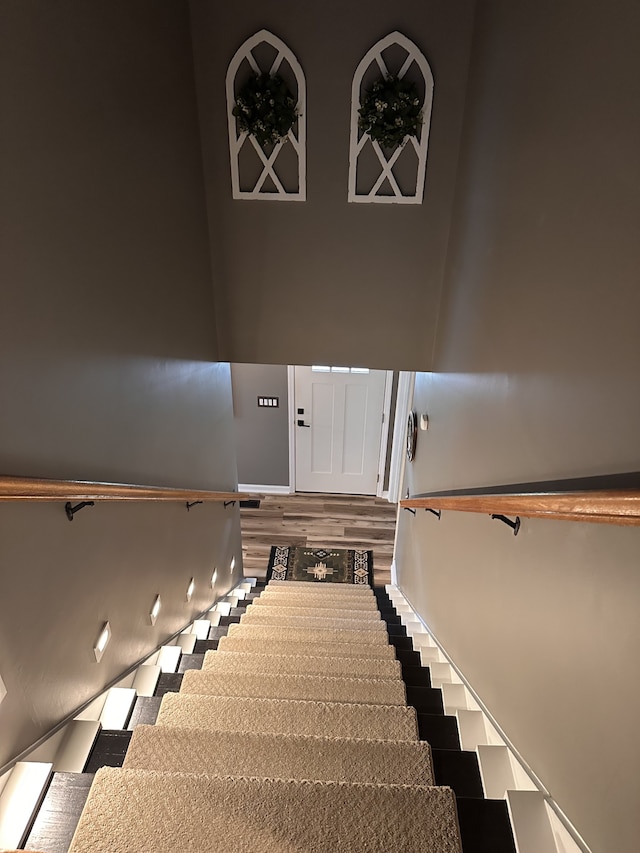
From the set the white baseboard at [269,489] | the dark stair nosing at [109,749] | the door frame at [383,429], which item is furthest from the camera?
the white baseboard at [269,489]

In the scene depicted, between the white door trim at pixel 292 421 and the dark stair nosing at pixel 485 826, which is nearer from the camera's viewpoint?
the dark stair nosing at pixel 485 826

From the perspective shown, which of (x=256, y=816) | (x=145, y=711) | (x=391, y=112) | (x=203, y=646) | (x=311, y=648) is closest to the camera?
(x=256, y=816)

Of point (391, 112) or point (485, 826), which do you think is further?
point (391, 112)

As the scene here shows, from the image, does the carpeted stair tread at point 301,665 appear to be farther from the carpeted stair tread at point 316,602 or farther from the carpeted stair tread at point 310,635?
the carpeted stair tread at point 316,602

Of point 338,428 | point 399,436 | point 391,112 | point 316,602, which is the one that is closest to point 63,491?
point 391,112

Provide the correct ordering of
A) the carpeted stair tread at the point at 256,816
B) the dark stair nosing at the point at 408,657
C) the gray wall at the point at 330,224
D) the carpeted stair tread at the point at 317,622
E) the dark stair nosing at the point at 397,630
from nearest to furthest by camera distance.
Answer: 1. the carpeted stair tread at the point at 256,816
2. the dark stair nosing at the point at 408,657
3. the gray wall at the point at 330,224
4. the carpeted stair tread at the point at 317,622
5. the dark stair nosing at the point at 397,630

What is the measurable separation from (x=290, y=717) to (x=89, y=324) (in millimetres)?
1366

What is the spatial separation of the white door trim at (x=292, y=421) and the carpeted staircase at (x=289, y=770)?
12.6 feet

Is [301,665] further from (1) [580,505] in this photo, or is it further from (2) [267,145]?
(2) [267,145]

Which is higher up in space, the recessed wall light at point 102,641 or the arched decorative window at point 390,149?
the arched decorative window at point 390,149

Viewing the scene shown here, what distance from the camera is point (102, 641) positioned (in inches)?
72.7

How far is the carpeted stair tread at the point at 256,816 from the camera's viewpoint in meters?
1.11

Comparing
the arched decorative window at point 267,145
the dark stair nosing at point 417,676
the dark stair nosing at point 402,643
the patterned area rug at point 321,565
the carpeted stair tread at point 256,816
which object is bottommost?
the patterned area rug at point 321,565

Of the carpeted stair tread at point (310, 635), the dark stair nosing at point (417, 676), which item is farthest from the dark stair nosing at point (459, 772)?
the carpeted stair tread at point (310, 635)
